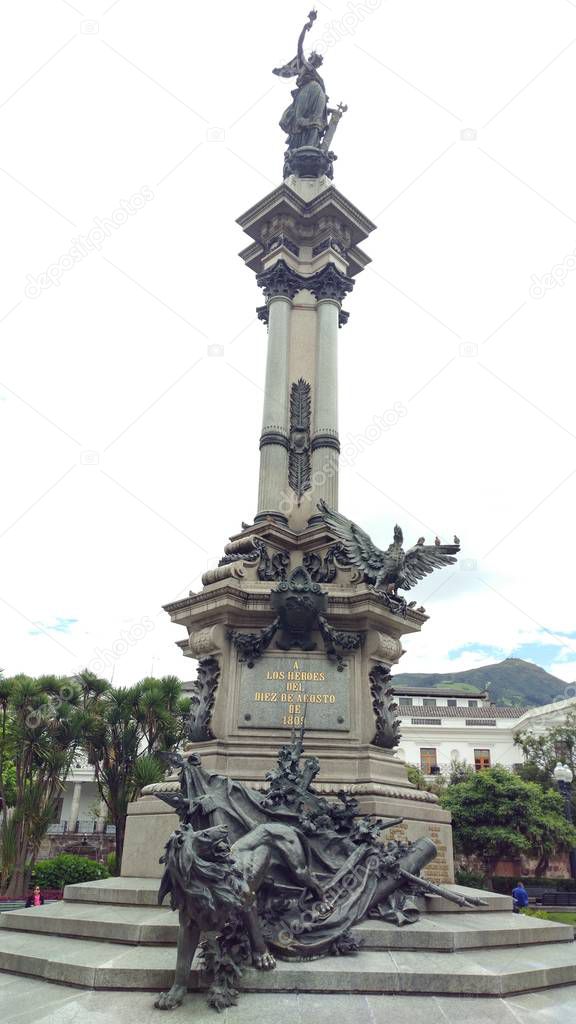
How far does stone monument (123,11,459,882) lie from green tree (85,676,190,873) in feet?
60.3

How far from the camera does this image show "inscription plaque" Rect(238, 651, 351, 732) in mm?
10930

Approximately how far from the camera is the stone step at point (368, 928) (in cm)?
725

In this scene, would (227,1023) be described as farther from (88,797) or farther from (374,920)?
(88,797)

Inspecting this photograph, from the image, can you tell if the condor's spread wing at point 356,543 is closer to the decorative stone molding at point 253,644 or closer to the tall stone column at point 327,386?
the tall stone column at point 327,386

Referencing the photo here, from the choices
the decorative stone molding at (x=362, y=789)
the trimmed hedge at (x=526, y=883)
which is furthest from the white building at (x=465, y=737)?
the decorative stone molding at (x=362, y=789)

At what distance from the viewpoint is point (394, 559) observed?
1147cm

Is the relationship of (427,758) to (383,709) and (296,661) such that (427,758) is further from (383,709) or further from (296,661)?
(296,661)

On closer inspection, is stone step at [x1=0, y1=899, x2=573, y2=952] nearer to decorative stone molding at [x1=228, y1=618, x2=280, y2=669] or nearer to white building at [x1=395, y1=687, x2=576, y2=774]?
decorative stone molding at [x1=228, y1=618, x2=280, y2=669]

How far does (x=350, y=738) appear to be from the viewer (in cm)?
1083

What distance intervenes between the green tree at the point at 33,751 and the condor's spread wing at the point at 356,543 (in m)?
20.8

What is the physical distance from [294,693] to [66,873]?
1814 cm

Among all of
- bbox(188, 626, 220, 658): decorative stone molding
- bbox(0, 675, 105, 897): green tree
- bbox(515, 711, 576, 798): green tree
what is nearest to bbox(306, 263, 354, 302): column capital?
bbox(188, 626, 220, 658): decorative stone molding

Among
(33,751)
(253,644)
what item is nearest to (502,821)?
(33,751)

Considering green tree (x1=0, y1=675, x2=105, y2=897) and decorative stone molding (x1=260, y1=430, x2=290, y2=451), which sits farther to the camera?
green tree (x1=0, y1=675, x2=105, y2=897)
